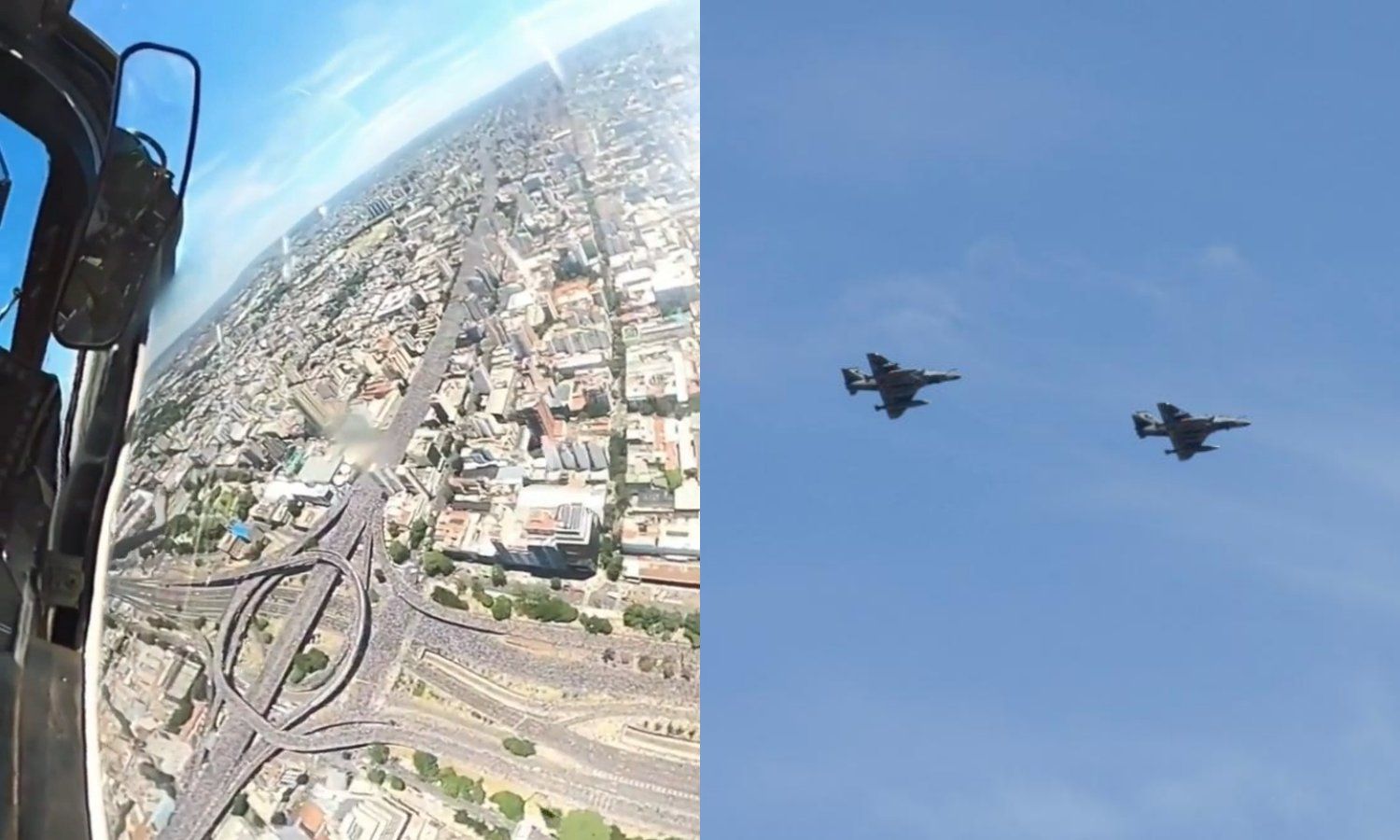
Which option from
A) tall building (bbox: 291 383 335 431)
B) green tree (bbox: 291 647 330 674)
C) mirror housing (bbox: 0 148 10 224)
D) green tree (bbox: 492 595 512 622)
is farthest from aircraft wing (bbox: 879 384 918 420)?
mirror housing (bbox: 0 148 10 224)

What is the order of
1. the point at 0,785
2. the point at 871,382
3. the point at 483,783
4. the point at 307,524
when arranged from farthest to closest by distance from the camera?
the point at 871,382
the point at 307,524
the point at 483,783
the point at 0,785

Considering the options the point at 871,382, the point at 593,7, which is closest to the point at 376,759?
the point at 593,7

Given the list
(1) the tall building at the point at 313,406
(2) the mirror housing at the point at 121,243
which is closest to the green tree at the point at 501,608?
(1) the tall building at the point at 313,406

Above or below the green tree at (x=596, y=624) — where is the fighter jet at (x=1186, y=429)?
above

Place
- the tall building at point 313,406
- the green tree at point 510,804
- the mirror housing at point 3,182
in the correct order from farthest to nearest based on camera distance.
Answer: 1. the tall building at point 313,406
2. the green tree at point 510,804
3. the mirror housing at point 3,182

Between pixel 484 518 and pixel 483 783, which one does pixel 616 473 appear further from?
pixel 483 783

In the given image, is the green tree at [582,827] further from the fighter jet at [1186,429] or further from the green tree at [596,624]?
the fighter jet at [1186,429]

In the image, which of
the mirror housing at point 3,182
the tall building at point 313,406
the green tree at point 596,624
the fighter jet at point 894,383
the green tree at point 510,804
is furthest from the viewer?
the fighter jet at point 894,383

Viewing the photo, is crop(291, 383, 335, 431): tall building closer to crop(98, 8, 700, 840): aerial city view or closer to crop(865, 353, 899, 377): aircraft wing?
crop(98, 8, 700, 840): aerial city view
